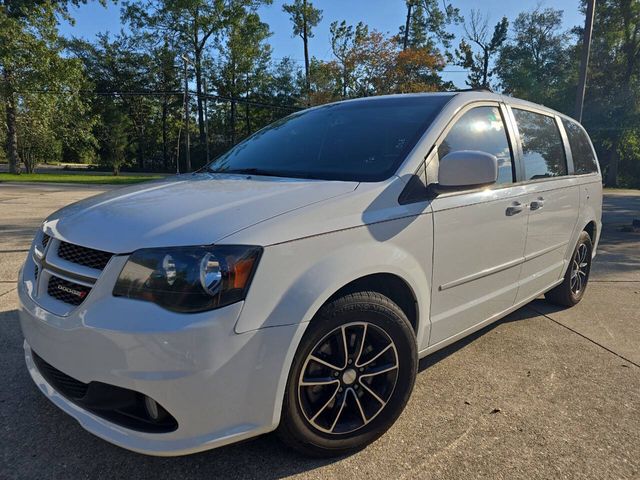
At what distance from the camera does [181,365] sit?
67.1 inches

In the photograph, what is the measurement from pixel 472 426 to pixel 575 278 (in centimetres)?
275

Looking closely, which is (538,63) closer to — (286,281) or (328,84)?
(328,84)

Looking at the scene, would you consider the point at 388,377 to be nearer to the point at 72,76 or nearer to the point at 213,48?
the point at 72,76

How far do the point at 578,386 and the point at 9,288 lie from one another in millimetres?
5051

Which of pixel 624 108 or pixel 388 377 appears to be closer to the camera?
pixel 388 377

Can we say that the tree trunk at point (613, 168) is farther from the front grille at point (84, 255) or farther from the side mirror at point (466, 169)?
the front grille at point (84, 255)

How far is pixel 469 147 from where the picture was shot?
290 centimetres

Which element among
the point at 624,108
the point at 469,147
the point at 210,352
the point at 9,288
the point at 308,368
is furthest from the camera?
the point at 624,108

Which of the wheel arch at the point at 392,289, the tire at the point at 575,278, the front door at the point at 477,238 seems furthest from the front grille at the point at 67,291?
the tire at the point at 575,278

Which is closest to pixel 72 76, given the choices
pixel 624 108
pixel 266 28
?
pixel 266 28

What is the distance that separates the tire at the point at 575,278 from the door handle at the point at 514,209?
5.18 ft

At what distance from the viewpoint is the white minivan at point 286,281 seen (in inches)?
69.0

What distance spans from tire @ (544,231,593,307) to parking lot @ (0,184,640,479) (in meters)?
0.53

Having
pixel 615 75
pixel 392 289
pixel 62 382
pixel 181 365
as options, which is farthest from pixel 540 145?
pixel 615 75
